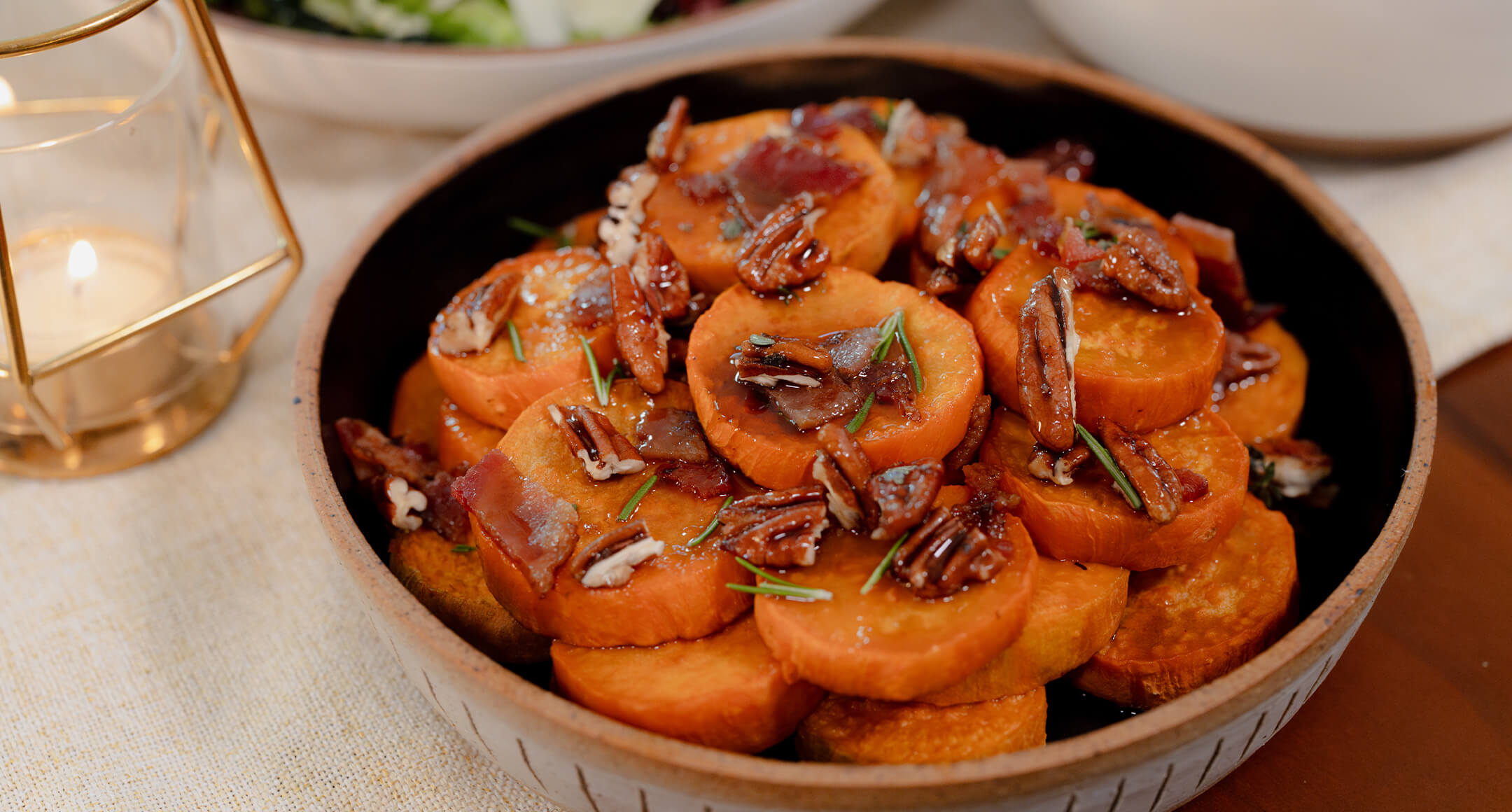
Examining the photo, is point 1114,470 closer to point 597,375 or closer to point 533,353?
point 597,375

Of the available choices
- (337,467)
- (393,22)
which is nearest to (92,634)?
(337,467)

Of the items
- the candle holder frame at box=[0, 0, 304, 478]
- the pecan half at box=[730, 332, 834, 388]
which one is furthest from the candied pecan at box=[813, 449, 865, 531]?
the candle holder frame at box=[0, 0, 304, 478]

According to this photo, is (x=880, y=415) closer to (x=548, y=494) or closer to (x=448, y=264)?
(x=548, y=494)

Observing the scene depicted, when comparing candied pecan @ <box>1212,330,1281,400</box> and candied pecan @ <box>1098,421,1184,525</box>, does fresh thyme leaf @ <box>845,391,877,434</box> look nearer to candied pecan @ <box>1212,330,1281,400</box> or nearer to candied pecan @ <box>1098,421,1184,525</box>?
candied pecan @ <box>1098,421,1184,525</box>

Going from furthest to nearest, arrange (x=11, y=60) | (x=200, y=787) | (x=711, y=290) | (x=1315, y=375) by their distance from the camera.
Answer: (x=11, y=60) → (x=1315, y=375) → (x=711, y=290) → (x=200, y=787)

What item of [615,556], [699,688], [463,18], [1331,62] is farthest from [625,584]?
[463,18]

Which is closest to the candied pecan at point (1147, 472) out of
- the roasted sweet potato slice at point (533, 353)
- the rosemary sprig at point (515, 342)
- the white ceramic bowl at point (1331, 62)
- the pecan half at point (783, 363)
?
the pecan half at point (783, 363)
